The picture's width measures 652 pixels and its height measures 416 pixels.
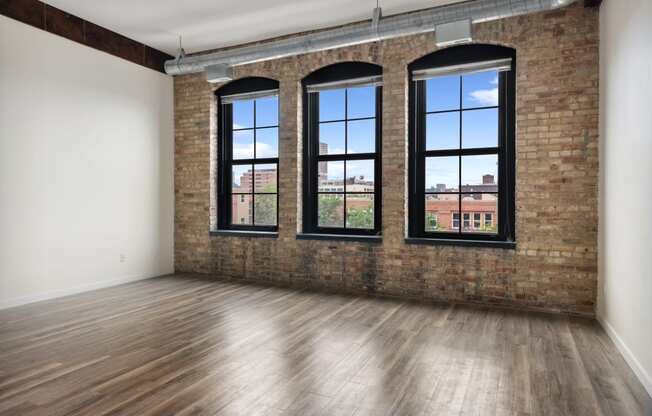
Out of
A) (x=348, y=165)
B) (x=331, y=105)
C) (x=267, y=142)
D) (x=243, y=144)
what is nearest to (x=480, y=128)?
(x=348, y=165)

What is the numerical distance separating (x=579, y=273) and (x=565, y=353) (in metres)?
1.37

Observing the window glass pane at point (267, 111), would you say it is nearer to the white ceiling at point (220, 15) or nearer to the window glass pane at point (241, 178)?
the window glass pane at point (241, 178)

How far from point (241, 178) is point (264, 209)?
662 millimetres

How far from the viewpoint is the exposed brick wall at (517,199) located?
4336mm

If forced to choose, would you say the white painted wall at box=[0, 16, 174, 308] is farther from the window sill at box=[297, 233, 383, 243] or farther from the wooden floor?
the window sill at box=[297, 233, 383, 243]

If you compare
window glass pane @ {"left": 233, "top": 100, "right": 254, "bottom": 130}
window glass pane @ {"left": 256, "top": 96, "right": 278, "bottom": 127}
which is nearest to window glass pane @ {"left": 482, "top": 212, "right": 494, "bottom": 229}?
window glass pane @ {"left": 256, "top": 96, "right": 278, "bottom": 127}

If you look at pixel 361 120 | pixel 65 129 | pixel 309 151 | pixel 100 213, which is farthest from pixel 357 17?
pixel 100 213

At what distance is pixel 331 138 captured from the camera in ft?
19.1

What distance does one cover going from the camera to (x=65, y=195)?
5.17 metres

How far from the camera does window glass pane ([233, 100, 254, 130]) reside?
6448mm

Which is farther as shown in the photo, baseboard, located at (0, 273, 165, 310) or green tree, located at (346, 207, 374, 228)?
green tree, located at (346, 207, 374, 228)

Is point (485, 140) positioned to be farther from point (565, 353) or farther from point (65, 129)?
point (65, 129)

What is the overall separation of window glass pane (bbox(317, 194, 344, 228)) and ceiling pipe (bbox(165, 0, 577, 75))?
1948mm

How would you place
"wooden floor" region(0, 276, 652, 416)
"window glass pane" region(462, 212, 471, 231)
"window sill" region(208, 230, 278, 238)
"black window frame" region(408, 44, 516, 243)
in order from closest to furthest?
"wooden floor" region(0, 276, 652, 416) < "black window frame" region(408, 44, 516, 243) < "window glass pane" region(462, 212, 471, 231) < "window sill" region(208, 230, 278, 238)
